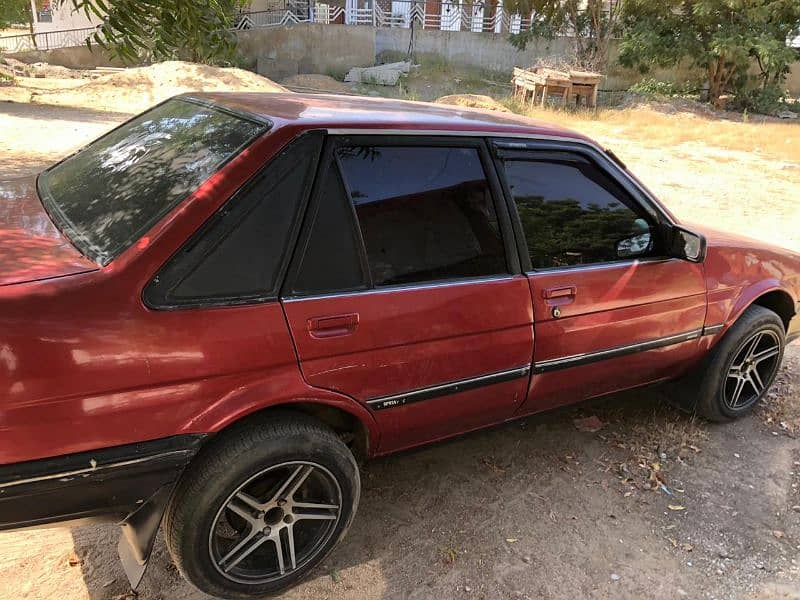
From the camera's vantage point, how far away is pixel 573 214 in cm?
303

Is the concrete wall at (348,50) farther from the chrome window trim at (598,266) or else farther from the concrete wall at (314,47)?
the chrome window trim at (598,266)

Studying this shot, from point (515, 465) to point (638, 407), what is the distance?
3.73ft

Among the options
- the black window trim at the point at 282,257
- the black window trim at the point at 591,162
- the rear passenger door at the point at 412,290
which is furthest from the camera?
the black window trim at the point at 591,162

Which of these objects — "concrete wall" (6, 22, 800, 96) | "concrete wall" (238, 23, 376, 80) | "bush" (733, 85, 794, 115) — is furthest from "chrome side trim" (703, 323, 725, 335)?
"concrete wall" (238, 23, 376, 80)

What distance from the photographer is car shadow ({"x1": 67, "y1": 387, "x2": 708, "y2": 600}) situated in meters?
2.58

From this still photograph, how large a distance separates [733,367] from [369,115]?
8.73 feet

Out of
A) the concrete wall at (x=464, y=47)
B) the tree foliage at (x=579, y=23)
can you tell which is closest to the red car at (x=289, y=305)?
the tree foliage at (x=579, y=23)

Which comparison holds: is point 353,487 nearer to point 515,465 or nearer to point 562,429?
point 515,465

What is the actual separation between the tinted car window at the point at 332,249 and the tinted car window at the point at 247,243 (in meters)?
0.08

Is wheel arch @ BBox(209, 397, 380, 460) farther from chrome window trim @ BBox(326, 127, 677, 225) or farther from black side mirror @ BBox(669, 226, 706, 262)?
black side mirror @ BBox(669, 226, 706, 262)

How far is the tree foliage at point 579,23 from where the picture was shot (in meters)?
23.4

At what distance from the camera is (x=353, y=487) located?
2480 millimetres

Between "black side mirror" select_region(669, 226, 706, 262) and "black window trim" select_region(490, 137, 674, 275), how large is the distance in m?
0.04

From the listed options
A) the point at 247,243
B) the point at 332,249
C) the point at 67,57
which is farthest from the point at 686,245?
the point at 67,57
